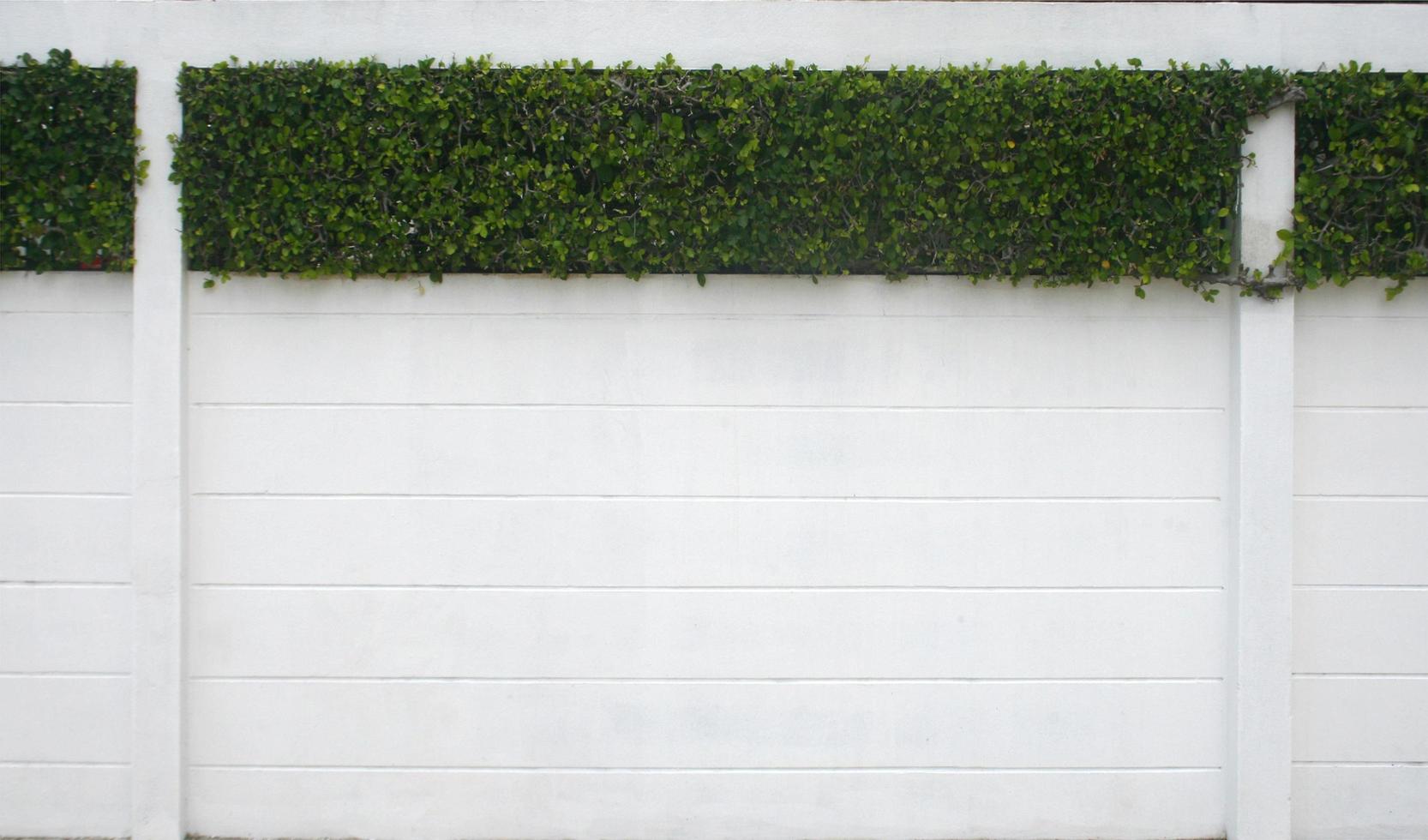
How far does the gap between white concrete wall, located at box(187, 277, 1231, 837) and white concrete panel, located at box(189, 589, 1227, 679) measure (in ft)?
0.03

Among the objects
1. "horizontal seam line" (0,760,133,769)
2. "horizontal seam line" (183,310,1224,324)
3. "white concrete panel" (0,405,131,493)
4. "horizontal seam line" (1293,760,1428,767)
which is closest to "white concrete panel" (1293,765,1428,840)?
"horizontal seam line" (1293,760,1428,767)

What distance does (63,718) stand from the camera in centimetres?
412

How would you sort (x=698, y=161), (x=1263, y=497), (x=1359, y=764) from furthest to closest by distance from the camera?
(x=1359, y=764) < (x=1263, y=497) < (x=698, y=161)

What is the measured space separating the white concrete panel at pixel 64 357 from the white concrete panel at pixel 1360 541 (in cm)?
444

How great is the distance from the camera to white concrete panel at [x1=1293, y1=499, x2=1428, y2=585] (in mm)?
4152

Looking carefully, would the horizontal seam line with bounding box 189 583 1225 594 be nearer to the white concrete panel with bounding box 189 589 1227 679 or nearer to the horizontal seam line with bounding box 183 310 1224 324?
the white concrete panel with bounding box 189 589 1227 679

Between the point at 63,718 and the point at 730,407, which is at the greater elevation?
the point at 730,407

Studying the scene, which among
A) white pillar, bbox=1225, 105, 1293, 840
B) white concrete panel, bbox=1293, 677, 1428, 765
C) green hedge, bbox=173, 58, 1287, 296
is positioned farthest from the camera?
white concrete panel, bbox=1293, 677, 1428, 765

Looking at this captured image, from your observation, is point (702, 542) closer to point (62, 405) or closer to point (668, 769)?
point (668, 769)

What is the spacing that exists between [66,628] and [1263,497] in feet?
14.6

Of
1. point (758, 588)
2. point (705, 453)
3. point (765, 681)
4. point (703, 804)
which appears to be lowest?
point (703, 804)

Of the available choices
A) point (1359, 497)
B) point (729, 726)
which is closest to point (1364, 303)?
point (1359, 497)

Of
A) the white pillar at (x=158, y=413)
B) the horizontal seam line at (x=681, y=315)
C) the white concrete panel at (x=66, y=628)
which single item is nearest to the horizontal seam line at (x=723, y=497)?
the white pillar at (x=158, y=413)

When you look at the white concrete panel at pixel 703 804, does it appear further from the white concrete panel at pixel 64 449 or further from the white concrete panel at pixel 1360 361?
the white concrete panel at pixel 1360 361
